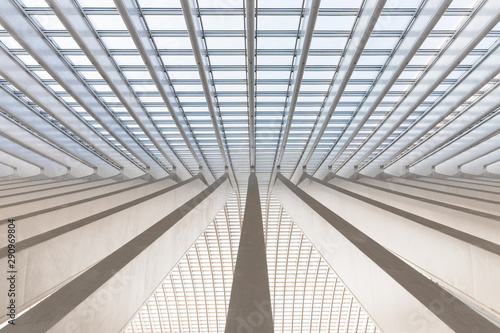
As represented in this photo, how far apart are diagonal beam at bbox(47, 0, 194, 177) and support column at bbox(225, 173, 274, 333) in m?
6.97

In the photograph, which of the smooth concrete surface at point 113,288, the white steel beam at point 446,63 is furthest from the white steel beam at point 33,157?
the white steel beam at point 446,63

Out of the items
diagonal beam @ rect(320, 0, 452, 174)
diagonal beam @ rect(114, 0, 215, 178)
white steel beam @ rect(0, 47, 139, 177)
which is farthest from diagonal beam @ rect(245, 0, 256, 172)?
white steel beam @ rect(0, 47, 139, 177)

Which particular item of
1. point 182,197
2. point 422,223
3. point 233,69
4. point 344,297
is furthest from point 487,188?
point 344,297

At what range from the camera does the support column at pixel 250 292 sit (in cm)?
491

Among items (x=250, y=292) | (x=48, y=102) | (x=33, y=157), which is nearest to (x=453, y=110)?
(x=250, y=292)

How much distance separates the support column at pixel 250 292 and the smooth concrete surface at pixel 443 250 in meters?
3.66

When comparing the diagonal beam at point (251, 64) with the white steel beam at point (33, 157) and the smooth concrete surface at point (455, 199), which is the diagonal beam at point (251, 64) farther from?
the white steel beam at point (33, 157)

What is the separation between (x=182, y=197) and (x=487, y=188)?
14041mm

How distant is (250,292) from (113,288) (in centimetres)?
206

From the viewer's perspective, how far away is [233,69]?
537 inches

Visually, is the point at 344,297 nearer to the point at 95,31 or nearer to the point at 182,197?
the point at 182,197

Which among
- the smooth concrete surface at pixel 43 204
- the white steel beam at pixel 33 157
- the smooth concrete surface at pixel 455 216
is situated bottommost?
the smooth concrete surface at pixel 455 216

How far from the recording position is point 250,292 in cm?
587

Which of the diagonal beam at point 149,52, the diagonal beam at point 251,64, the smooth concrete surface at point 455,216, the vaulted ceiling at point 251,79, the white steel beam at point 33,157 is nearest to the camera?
the smooth concrete surface at point 455,216
